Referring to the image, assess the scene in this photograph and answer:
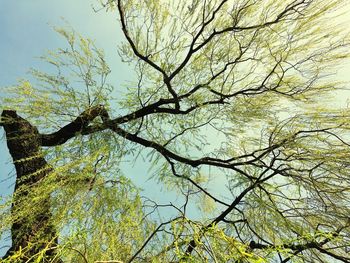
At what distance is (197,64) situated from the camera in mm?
4320

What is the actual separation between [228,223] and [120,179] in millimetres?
1164

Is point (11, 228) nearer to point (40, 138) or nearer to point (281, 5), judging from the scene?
point (40, 138)

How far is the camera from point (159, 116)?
452 centimetres

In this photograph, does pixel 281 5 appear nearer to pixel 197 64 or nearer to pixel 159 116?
pixel 197 64

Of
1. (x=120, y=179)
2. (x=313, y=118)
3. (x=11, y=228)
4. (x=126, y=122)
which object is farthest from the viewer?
(x=126, y=122)

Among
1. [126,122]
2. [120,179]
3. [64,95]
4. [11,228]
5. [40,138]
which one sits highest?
[126,122]

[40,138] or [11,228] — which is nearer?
[11,228]

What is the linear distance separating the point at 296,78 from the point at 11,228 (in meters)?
2.94

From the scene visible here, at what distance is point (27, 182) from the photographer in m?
3.37

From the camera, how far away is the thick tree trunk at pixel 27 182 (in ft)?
9.49

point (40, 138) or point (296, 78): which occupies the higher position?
point (296, 78)

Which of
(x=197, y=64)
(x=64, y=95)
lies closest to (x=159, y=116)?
(x=197, y=64)

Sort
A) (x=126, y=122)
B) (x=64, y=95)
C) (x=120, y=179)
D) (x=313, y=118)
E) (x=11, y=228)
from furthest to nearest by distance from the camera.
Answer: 1. (x=126, y=122)
2. (x=64, y=95)
3. (x=313, y=118)
4. (x=120, y=179)
5. (x=11, y=228)

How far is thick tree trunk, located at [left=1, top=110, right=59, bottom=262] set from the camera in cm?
289
